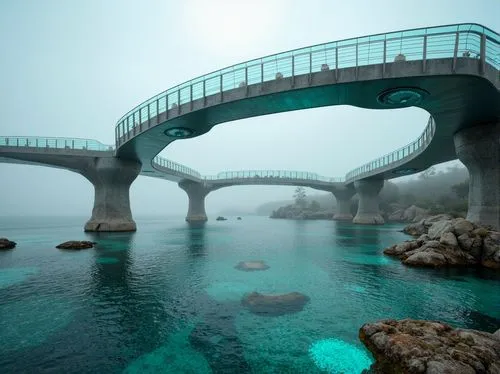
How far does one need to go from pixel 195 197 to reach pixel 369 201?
58.2m

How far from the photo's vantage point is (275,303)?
1303cm

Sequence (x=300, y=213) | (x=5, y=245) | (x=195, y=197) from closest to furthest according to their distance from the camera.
Result: (x=5, y=245) < (x=195, y=197) < (x=300, y=213)

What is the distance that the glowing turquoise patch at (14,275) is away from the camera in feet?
53.3

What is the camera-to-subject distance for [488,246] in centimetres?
2123

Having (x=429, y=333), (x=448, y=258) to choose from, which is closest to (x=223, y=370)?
(x=429, y=333)

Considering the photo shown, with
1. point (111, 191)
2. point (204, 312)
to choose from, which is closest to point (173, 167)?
point (111, 191)

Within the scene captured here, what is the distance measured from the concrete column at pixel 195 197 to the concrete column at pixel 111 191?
37.8 metres

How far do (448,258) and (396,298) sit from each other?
433 inches

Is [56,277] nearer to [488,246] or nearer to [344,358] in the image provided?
[344,358]

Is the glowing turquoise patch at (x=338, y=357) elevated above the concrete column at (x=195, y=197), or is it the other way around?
the concrete column at (x=195, y=197)

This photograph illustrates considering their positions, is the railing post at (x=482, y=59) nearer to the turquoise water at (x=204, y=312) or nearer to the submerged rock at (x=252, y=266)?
the turquoise water at (x=204, y=312)

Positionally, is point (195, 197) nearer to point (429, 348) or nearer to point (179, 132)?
point (179, 132)

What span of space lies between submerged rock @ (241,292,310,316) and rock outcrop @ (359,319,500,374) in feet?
14.7

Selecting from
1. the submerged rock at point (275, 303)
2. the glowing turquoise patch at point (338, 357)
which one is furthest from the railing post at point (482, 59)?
the glowing turquoise patch at point (338, 357)
